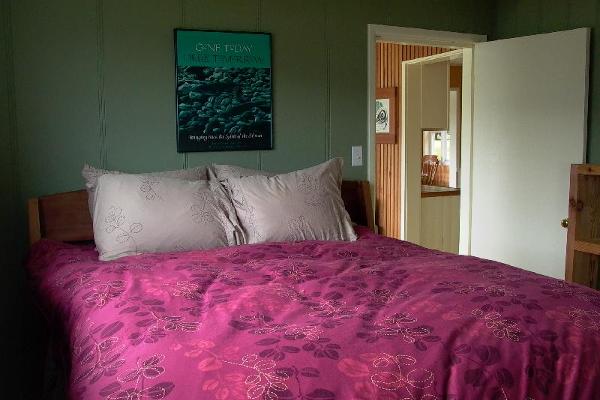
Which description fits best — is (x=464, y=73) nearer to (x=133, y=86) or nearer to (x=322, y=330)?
(x=133, y=86)

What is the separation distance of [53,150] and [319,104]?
1.44 m

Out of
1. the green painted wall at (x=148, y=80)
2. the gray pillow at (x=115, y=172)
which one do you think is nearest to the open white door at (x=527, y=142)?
the green painted wall at (x=148, y=80)

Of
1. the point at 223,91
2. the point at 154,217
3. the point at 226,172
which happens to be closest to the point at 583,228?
Answer: the point at 226,172

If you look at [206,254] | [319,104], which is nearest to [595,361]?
[206,254]

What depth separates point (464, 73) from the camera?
12.6 feet

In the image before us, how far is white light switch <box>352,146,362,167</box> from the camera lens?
3.38 metres

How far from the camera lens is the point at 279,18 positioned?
3.14 metres

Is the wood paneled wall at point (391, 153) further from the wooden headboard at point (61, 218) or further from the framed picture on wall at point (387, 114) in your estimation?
the wooden headboard at point (61, 218)

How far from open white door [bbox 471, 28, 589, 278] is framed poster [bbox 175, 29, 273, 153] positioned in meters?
1.49

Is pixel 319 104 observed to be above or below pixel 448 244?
above

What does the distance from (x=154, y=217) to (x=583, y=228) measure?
2242 mm

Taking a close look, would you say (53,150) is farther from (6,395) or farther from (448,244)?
(448,244)

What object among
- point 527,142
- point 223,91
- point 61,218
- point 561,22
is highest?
point 561,22

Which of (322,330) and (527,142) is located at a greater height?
(527,142)
